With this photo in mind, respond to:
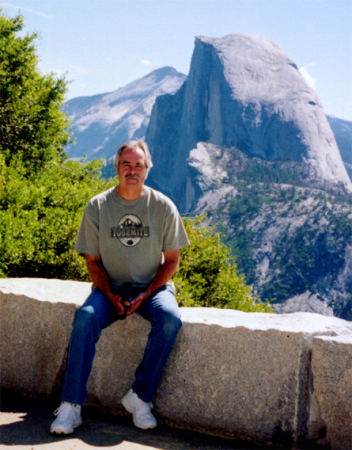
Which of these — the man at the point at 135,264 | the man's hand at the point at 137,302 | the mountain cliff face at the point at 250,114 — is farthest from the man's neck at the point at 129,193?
the mountain cliff face at the point at 250,114

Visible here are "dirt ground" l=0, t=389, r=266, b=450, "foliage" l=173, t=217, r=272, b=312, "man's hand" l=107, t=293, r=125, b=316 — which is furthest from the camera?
"foliage" l=173, t=217, r=272, b=312

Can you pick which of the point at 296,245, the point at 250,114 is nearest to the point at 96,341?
the point at 296,245

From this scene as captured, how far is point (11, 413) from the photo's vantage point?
3.39 metres

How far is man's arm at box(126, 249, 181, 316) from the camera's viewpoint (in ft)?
10.9

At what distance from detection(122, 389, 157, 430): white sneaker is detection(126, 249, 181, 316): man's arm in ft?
1.93

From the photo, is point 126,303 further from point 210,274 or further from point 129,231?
point 210,274

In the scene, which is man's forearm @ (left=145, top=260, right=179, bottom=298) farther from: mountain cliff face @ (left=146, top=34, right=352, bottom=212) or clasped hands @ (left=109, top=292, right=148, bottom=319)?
mountain cliff face @ (left=146, top=34, right=352, bottom=212)

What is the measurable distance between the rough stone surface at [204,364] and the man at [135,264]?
0.19 meters

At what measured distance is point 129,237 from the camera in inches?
136

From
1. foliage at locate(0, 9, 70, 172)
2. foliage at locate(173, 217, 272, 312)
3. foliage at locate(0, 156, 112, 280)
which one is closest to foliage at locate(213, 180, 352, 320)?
foliage at locate(0, 9, 70, 172)

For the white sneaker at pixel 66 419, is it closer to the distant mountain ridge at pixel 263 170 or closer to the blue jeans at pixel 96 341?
the blue jeans at pixel 96 341

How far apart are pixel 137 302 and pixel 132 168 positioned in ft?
3.36

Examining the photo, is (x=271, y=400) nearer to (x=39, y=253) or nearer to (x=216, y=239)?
(x=39, y=253)

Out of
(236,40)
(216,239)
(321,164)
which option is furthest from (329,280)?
(216,239)
